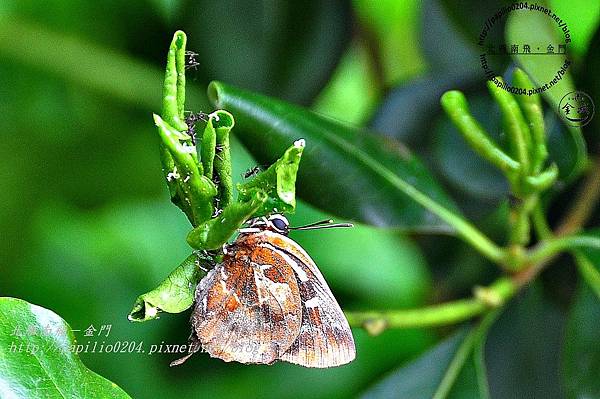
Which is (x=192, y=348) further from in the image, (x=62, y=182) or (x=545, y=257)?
(x=62, y=182)

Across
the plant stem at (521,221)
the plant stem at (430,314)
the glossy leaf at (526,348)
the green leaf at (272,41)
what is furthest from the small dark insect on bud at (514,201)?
the green leaf at (272,41)

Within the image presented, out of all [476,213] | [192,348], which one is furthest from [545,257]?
[192,348]

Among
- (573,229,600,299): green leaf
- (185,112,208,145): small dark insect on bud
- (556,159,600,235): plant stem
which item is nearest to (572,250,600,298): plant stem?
(573,229,600,299): green leaf

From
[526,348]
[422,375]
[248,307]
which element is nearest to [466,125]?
[248,307]

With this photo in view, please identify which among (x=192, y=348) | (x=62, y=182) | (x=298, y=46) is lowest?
(x=62, y=182)

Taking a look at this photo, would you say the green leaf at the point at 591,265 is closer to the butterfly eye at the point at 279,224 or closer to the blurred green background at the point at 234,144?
the blurred green background at the point at 234,144

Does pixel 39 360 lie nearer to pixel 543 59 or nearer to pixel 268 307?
pixel 268 307
